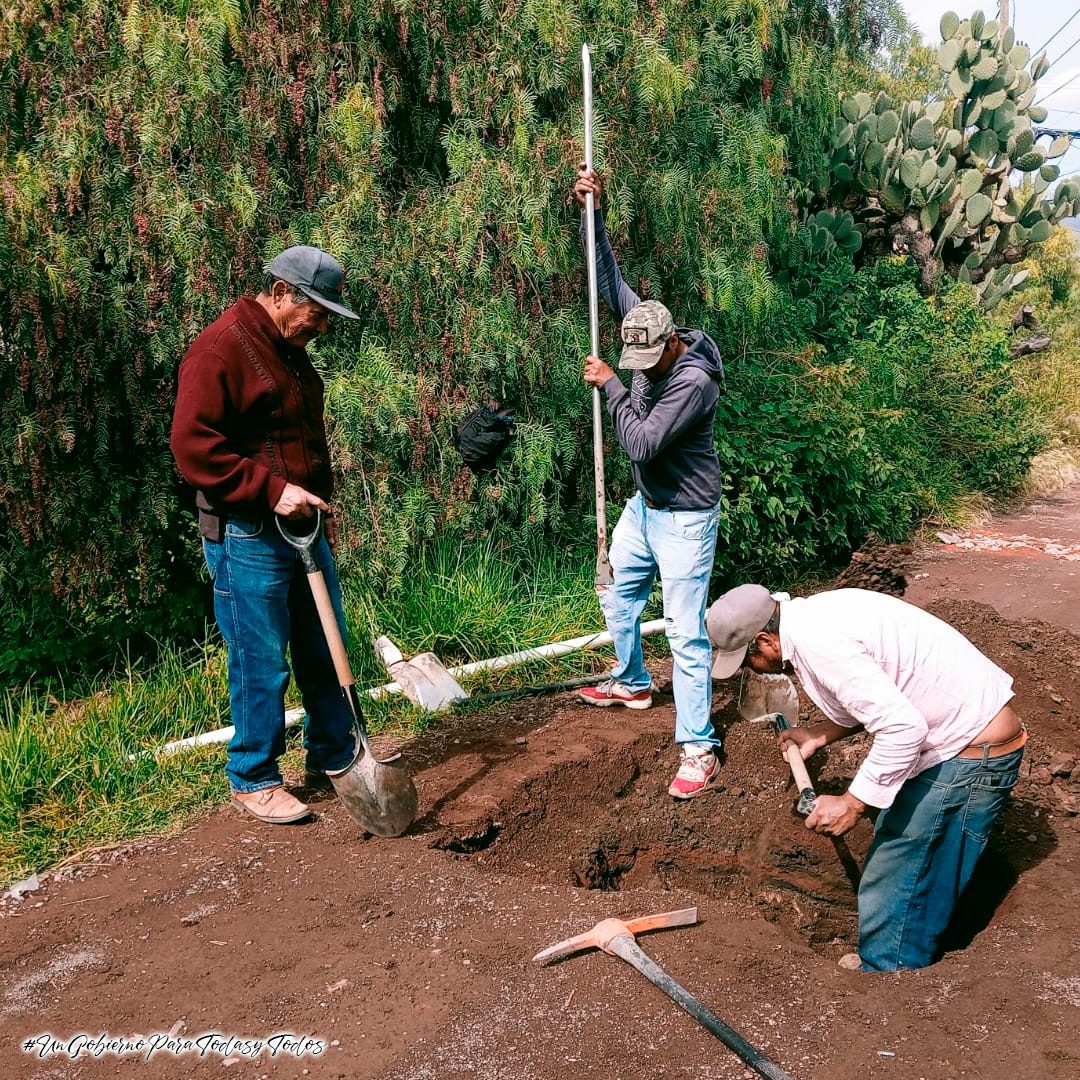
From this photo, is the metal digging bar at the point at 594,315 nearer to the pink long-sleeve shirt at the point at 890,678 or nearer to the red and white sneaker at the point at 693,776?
the red and white sneaker at the point at 693,776

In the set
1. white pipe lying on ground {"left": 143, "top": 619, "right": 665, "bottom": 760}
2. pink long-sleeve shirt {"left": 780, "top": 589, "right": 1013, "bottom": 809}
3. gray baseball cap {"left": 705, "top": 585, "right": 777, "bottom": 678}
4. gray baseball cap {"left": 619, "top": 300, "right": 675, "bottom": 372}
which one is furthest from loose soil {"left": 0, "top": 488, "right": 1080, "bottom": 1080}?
gray baseball cap {"left": 619, "top": 300, "right": 675, "bottom": 372}

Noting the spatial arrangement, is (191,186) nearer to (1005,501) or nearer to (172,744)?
(172,744)

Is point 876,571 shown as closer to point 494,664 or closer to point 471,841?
point 494,664

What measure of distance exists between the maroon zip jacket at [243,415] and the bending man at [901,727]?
1772mm

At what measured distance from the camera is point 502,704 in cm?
588

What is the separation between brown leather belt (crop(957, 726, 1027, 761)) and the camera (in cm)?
368

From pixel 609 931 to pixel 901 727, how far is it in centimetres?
117

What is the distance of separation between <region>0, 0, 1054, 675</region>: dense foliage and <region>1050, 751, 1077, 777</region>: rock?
269cm

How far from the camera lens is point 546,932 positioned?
3684 mm

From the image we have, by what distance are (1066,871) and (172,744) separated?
3918 mm

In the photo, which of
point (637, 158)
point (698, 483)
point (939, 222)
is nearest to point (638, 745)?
point (698, 483)

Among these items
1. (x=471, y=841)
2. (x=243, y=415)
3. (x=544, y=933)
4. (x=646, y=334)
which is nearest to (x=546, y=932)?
(x=544, y=933)

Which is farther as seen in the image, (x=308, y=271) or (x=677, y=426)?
(x=677, y=426)

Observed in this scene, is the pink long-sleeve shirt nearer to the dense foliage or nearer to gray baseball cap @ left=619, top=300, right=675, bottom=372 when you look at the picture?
gray baseball cap @ left=619, top=300, right=675, bottom=372
